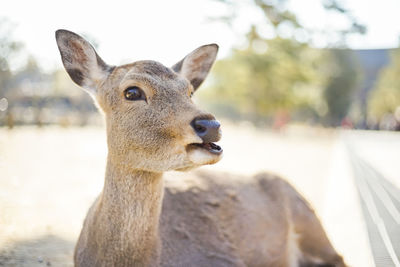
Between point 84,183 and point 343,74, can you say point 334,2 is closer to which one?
point 84,183

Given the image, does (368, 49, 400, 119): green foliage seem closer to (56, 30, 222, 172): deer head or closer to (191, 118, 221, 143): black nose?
(56, 30, 222, 172): deer head

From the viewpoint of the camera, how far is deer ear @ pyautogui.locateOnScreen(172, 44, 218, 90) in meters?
3.86

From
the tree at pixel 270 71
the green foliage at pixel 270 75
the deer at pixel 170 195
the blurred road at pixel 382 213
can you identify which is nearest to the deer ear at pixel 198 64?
the deer at pixel 170 195

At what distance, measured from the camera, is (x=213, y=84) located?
43.8 meters

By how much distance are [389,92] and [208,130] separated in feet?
159

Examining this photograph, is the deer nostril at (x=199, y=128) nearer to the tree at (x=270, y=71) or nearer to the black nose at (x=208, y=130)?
the black nose at (x=208, y=130)

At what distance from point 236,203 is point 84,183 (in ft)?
15.7

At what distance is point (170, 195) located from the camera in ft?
12.6

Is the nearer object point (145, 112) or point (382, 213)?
point (145, 112)

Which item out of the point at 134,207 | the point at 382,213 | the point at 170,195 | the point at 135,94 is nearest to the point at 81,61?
the point at 135,94

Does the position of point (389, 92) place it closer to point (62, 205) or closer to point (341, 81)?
point (341, 81)

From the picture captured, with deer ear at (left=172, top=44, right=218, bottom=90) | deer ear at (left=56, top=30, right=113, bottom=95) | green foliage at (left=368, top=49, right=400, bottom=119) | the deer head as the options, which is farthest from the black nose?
green foliage at (left=368, top=49, right=400, bottom=119)

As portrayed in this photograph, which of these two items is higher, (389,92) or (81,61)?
(389,92)

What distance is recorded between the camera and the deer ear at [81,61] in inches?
131
